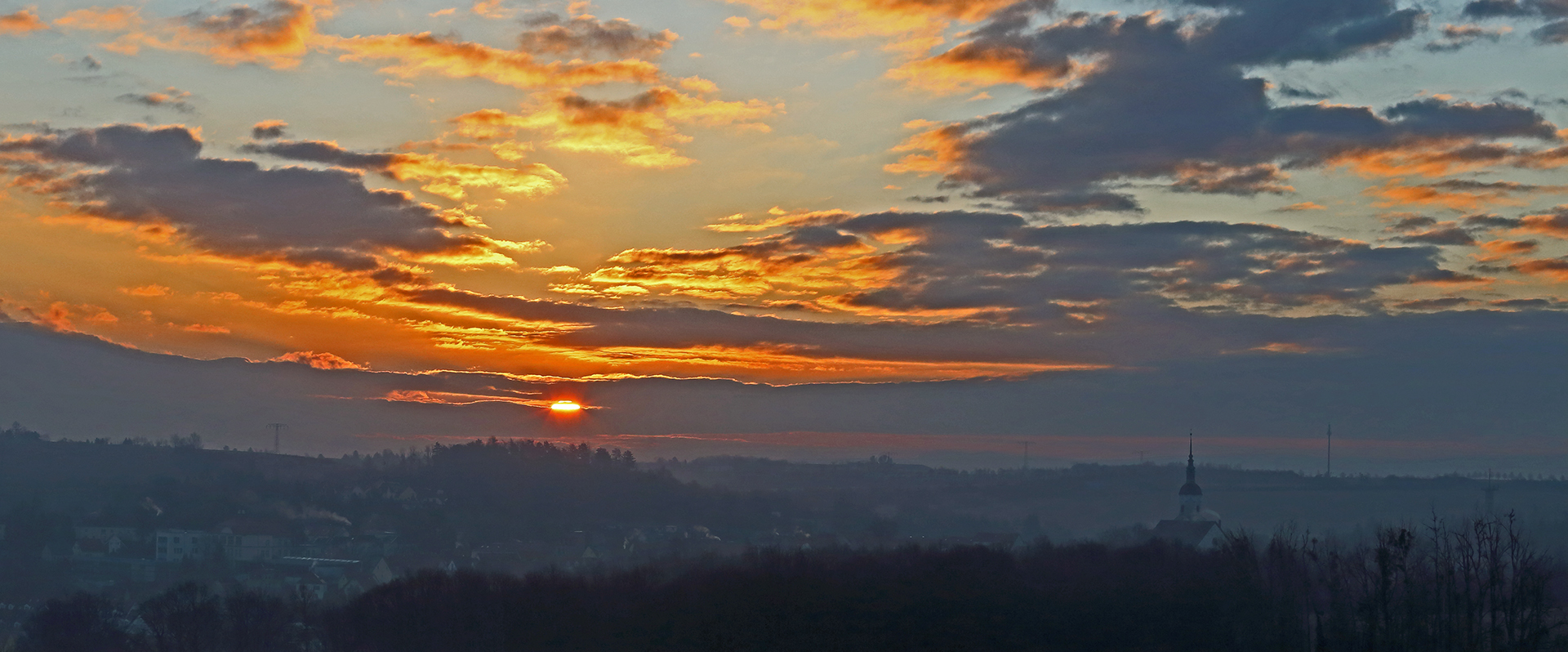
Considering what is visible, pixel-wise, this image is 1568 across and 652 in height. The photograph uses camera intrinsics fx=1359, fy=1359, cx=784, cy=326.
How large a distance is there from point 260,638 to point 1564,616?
269 ft

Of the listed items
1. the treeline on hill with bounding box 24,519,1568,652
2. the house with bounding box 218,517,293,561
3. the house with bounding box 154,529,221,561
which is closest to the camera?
the treeline on hill with bounding box 24,519,1568,652

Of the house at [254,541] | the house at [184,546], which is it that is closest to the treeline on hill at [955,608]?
the house at [184,546]

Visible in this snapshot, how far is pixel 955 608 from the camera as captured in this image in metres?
85.3

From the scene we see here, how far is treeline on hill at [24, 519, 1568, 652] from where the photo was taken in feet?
223

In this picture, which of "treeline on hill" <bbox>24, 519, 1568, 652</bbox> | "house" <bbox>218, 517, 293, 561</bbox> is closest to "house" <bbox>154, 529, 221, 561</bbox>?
"house" <bbox>218, 517, 293, 561</bbox>

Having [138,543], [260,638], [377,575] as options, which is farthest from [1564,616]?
[138,543]

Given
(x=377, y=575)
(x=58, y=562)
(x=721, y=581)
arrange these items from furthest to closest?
(x=58, y=562), (x=377, y=575), (x=721, y=581)

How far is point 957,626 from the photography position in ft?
262

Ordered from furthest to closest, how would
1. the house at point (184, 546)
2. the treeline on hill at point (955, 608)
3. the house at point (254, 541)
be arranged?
the house at point (254, 541) → the house at point (184, 546) → the treeline on hill at point (955, 608)

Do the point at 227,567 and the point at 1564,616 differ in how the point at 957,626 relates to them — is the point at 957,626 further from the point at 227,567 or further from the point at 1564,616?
the point at 227,567

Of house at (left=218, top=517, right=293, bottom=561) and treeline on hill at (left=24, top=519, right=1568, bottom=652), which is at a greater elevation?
treeline on hill at (left=24, top=519, right=1568, bottom=652)

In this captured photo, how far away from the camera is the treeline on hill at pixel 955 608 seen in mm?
67875

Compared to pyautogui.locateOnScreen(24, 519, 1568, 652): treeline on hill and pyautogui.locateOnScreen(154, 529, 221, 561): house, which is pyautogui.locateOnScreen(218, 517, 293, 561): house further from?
pyautogui.locateOnScreen(24, 519, 1568, 652): treeline on hill

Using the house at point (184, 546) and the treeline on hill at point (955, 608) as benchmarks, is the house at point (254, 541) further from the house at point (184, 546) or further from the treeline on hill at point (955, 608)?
the treeline on hill at point (955, 608)
